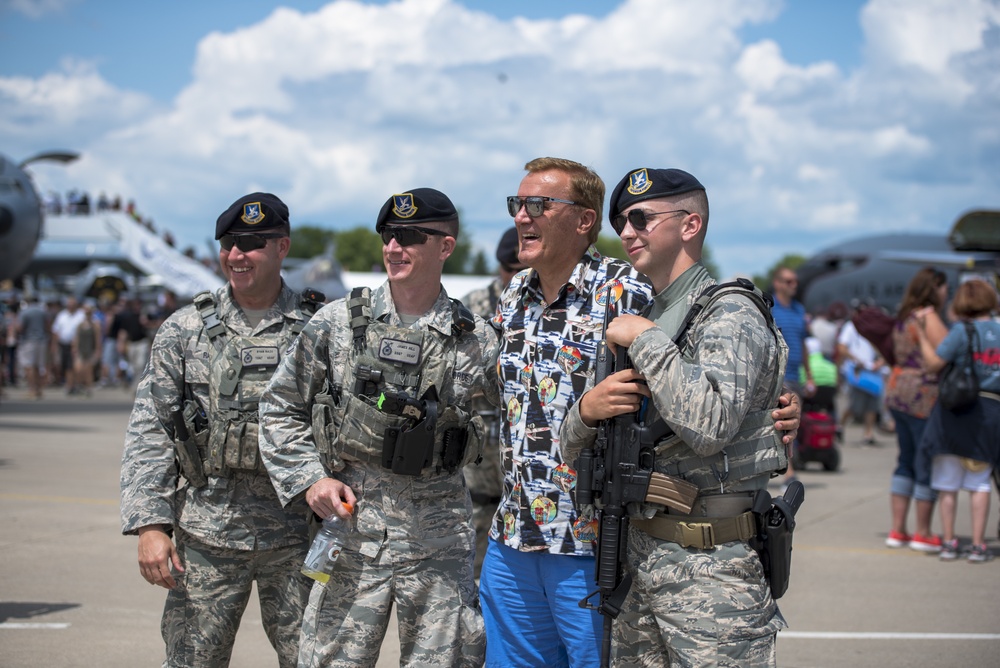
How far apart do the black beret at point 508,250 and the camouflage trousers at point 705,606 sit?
3.02 meters

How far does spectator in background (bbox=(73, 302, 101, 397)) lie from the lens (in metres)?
22.7

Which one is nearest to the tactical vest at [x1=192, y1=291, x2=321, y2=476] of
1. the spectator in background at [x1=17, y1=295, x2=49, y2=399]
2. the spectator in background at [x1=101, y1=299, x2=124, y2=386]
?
the spectator in background at [x1=17, y1=295, x2=49, y2=399]

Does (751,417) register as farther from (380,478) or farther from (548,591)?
(380,478)

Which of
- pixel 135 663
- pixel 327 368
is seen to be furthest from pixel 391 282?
pixel 135 663

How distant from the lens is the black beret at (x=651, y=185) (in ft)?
9.88

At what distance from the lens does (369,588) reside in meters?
3.41

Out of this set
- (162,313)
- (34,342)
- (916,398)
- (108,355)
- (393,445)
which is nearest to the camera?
(393,445)

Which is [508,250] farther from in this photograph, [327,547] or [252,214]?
[327,547]

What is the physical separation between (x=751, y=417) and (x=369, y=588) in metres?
1.37

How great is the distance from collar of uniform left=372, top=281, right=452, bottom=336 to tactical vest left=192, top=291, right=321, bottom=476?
0.46 meters

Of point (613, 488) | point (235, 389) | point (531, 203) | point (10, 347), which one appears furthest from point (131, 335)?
point (613, 488)

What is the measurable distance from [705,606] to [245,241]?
7.21 feet

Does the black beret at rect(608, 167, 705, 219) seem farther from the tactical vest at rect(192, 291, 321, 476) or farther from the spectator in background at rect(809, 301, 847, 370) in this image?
the spectator in background at rect(809, 301, 847, 370)

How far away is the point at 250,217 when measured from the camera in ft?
13.1
